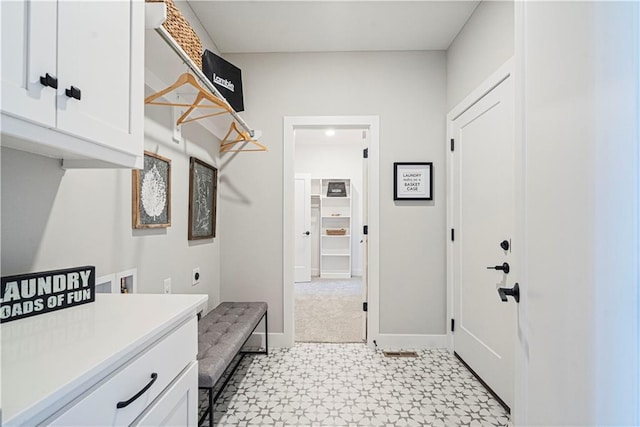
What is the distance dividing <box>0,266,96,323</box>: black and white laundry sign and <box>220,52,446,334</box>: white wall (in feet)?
5.86

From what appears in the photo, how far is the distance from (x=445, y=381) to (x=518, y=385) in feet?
4.35

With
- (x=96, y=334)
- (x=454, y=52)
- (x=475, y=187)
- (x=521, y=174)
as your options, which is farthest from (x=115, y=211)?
(x=454, y=52)

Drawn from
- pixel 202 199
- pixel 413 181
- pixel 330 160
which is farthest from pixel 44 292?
pixel 330 160

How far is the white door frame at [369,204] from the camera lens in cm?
281

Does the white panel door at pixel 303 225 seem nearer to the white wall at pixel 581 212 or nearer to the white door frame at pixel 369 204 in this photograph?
the white door frame at pixel 369 204

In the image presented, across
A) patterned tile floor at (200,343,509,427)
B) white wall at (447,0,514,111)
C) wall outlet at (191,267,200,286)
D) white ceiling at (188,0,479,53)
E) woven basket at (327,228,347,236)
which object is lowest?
patterned tile floor at (200,343,509,427)

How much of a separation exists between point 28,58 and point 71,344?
2.13 feet

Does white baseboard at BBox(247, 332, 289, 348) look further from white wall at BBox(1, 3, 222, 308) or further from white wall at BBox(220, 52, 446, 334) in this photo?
white wall at BBox(1, 3, 222, 308)

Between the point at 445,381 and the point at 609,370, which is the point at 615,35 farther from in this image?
the point at 445,381

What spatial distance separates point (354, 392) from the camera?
2053 millimetres

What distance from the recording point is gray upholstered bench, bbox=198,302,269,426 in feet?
4.86

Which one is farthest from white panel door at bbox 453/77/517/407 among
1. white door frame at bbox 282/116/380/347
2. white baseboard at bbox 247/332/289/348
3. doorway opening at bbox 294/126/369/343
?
doorway opening at bbox 294/126/369/343

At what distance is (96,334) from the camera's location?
0.77 meters

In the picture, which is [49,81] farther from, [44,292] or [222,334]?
[222,334]
